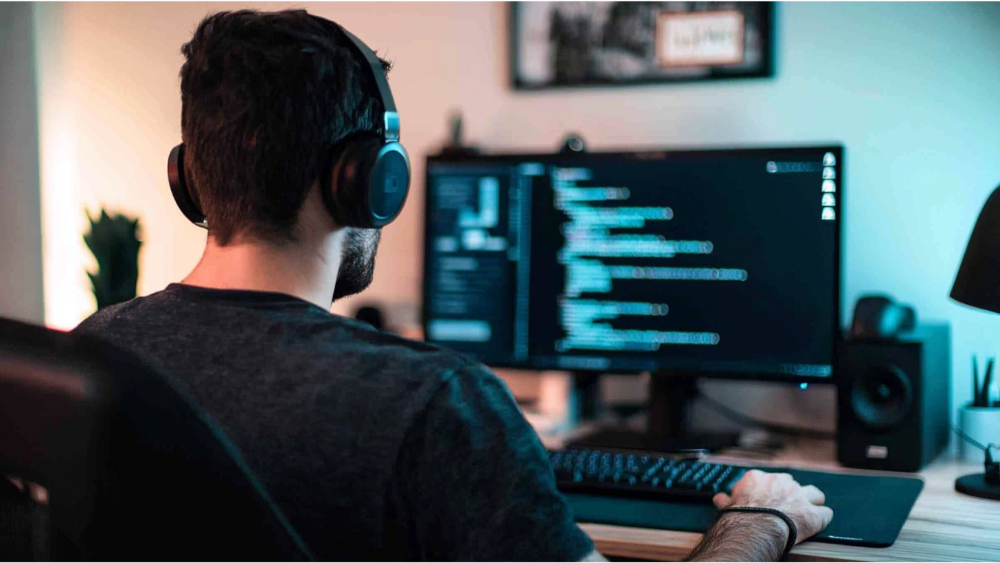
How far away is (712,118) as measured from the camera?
1721 millimetres

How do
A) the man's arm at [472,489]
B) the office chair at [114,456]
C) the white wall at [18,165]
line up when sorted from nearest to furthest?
the office chair at [114,456] < the man's arm at [472,489] < the white wall at [18,165]

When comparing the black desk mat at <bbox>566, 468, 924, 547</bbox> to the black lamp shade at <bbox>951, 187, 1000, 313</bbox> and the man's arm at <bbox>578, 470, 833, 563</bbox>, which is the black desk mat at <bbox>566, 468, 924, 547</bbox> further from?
the black lamp shade at <bbox>951, 187, 1000, 313</bbox>

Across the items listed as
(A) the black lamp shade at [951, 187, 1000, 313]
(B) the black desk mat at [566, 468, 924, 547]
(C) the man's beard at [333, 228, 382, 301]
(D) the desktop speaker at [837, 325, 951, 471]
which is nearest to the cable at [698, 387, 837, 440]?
(D) the desktop speaker at [837, 325, 951, 471]

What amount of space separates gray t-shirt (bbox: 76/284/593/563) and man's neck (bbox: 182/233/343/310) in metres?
0.07

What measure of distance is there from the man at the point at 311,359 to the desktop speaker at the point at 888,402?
2.59ft

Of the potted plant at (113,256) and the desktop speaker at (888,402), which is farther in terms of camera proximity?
the potted plant at (113,256)

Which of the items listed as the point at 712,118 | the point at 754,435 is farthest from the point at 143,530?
the point at 712,118

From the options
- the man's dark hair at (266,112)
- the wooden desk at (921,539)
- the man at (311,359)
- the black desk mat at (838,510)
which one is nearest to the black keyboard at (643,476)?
the black desk mat at (838,510)

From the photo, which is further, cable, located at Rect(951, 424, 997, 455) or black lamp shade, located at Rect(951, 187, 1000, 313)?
cable, located at Rect(951, 424, 997, 455)

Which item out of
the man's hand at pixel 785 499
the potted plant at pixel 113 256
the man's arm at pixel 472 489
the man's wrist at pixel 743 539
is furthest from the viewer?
the potted plant at pixel 113 256

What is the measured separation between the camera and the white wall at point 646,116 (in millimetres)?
1559

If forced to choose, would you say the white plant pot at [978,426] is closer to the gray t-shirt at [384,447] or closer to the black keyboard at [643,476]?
the black keyboard at [643,476]

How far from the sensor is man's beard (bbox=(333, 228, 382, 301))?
92 centimetres

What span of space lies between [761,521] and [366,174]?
1.84 feet
